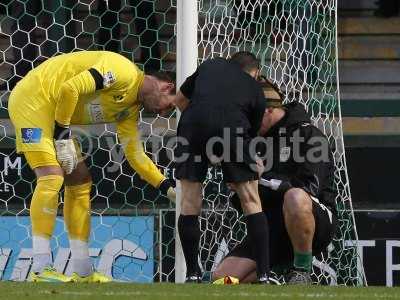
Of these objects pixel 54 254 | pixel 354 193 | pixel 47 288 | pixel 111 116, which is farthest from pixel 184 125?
pixel 354 193

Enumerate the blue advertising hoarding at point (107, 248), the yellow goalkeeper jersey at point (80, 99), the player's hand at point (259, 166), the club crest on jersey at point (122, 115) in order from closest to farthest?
the player's hand at point (259, 166)
the yellow goalkeeper jersey at point (80, 99)
the club crest on jersey at point (122, 115)
the blue advertising hoarding at point (107, 248)

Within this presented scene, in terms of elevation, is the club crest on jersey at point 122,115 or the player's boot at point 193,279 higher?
the club crest on jersey at point 122,115

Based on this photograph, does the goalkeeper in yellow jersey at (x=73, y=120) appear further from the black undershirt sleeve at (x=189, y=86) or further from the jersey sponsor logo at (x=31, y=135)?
the black undershirt sleeve at (x=189, y=86)

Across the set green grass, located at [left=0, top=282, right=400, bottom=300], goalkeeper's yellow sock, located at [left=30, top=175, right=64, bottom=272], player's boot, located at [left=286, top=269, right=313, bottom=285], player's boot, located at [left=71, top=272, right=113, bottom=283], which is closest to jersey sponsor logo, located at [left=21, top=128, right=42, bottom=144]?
goalkeeper's yellow sock, located at [left=30, top=175, right=64, bottom=272]

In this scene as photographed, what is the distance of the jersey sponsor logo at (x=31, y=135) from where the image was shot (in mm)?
7215

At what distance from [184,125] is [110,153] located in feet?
6.99

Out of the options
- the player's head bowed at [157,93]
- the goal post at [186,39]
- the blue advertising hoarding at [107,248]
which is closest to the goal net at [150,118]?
the blue advertising hoarding at [107,248]

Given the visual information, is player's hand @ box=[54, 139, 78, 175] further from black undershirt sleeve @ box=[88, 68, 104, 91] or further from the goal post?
the goal post

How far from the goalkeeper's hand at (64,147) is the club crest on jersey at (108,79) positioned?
32 centimetres

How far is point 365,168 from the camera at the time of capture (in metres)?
9.69

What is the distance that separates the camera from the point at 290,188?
7.27 meters

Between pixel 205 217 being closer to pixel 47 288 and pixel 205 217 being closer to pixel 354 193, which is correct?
pixel 354 193

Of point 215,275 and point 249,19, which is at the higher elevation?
point 249,19

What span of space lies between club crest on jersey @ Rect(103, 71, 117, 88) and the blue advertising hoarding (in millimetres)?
1770
